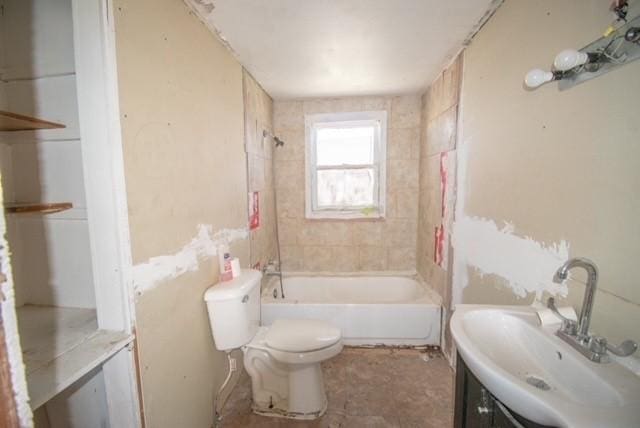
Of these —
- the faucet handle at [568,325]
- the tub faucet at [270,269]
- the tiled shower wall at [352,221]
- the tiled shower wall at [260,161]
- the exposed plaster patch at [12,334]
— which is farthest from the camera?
the tiled shower wall at [352,221]

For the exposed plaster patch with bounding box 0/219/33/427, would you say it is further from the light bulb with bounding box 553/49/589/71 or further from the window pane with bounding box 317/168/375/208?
Result: the window pane with bounding box 317/168/375/208

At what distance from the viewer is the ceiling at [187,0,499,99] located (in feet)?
4.67

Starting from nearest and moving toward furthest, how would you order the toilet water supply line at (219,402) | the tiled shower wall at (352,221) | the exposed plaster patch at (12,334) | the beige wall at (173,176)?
the exposed plaster patch at (12,334), the beige wall at (173,176), the toilet water supply line at (219,402), the tiled shower wall at (352,221)

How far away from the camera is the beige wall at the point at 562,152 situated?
0.81 meters

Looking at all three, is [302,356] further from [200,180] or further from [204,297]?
[200,180]

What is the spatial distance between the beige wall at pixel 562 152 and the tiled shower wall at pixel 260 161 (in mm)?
1616

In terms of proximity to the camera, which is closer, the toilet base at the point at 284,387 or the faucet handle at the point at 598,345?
the faucet handle at the point at 598,345

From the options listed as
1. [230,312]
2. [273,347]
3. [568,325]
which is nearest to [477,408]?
[568,325]

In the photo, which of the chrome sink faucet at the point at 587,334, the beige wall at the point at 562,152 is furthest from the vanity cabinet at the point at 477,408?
the beige wall at the point at 562,152

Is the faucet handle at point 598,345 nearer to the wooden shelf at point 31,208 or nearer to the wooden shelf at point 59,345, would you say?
the wooden shelf at point 59,345

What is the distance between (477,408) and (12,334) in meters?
1.25

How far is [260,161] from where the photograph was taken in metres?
2.48

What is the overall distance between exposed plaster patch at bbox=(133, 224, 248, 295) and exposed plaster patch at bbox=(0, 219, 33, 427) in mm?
672

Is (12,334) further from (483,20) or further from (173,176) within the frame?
(483,20)
